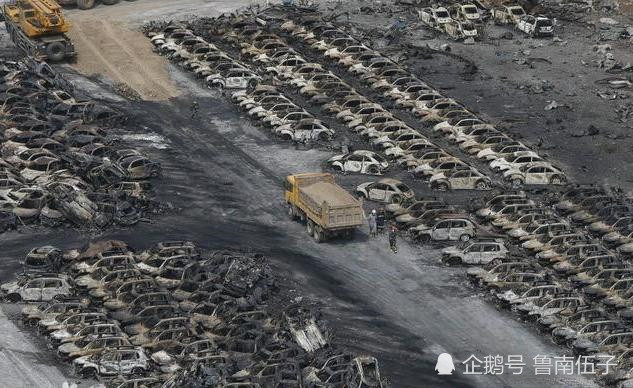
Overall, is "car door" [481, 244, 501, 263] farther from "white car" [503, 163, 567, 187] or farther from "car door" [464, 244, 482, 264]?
"white car" [503, 163, 567, 187]

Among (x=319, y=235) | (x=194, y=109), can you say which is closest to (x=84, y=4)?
(x=194, y=109)

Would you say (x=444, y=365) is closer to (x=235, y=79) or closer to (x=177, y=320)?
(x=177, y=320)

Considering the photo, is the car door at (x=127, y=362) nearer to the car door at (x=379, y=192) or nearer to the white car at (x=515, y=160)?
the car door at (x=379, y=192)

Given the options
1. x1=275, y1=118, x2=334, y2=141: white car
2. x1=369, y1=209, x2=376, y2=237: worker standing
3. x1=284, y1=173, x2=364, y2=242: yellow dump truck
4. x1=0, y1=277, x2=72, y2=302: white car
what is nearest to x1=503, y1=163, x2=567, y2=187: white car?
x1=369, y1=209, x2=376, y2=237: worker standing

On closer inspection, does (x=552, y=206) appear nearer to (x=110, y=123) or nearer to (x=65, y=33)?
(x=110, y=123)

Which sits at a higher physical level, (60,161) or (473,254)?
(473,254)
